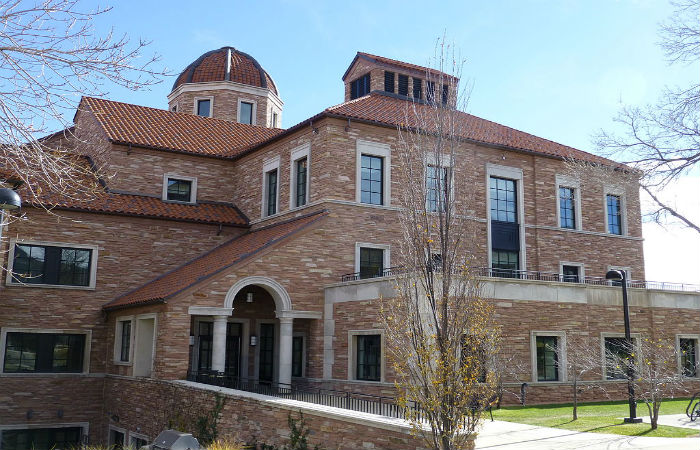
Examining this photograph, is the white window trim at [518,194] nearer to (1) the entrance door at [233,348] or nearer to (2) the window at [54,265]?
(1) the entrance door at [233,348]

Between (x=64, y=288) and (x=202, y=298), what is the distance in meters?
7.21

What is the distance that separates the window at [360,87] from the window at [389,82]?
2.79 ft

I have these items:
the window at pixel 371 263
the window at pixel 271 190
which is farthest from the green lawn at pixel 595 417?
the window at pixel 271 190

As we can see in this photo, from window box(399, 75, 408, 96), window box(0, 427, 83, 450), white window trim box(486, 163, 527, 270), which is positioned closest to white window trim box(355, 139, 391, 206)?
white window trim box(486, 163, 527, 270)

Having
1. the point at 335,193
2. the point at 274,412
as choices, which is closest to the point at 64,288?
the point at 335,193

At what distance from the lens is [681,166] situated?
14.9 metres

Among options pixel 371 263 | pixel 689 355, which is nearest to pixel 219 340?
pixel 371 263

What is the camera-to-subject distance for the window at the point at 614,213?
29641 mm

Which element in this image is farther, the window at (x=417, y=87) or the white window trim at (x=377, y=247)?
the window at (x=417, y=87)

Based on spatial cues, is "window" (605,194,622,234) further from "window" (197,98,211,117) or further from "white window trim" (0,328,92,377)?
"white window trim" (0,328,92,377)

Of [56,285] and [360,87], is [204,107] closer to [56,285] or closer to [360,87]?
[360,87]

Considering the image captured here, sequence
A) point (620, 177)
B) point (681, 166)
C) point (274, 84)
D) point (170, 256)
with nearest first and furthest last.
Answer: point (681, 166) → point (620, 177) → point (170, 256) → point (274, 84)

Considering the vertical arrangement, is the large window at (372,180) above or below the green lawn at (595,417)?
above

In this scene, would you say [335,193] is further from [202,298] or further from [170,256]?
[170,256]
